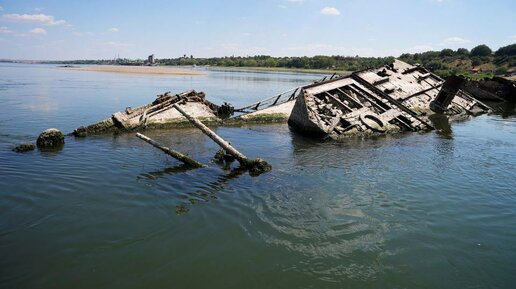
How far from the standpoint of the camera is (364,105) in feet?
59.9

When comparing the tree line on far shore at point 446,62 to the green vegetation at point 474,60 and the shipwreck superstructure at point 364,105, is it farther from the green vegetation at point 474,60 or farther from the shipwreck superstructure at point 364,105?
the shipwreck superstructure at point 364,105

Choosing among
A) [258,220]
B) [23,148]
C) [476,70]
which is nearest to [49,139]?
[23,148]

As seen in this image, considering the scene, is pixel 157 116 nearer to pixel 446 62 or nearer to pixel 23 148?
pixel 23 148

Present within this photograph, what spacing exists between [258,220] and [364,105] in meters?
12.2

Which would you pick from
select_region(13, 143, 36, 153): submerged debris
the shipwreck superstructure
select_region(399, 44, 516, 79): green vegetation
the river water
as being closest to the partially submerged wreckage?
the shipwreck superstructure

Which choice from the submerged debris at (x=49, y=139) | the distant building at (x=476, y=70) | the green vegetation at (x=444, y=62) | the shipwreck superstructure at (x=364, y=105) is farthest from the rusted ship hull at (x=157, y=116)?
the distant building at (x=476, y=70)

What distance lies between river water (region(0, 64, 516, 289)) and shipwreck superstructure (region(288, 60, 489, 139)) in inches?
109

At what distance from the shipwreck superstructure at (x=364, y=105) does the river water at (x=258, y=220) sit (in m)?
2.78

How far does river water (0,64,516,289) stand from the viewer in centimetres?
589

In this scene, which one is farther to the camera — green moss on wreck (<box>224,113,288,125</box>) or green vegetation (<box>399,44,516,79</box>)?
green vegetation (<box>399,44,516,79</box>)

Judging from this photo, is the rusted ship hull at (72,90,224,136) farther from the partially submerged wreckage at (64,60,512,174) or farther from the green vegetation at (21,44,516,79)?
the green vegetation at (21,44,516,79)

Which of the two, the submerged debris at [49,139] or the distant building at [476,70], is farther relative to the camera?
the distant building at [476,70]

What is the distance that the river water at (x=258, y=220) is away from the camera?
19.3 ft

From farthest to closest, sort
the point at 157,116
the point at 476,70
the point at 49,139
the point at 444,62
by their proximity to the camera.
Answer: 1. the point at 444,62
2. the point at 476,70
3. the point at 157,116
4. the point at 49,139
